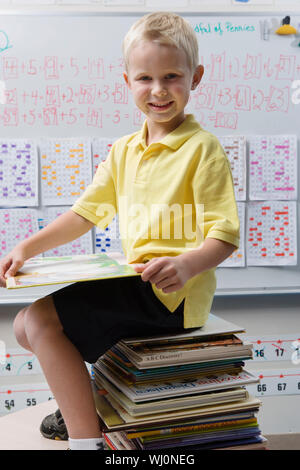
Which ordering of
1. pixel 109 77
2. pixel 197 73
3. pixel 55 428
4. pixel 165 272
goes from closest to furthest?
pixel 165 272 → pixel 197 73 → pixel 55 428 → pixel 109 77

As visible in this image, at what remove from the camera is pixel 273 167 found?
1.96 metres

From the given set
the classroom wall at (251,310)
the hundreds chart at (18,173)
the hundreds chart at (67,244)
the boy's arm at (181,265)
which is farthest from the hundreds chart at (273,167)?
the boy's arm at (181,265)

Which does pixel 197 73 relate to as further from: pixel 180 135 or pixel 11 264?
pixel 11 264

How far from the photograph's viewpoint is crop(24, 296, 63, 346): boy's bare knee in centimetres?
101

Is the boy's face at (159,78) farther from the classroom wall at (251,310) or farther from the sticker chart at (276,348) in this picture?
the sticker chart at (276,348)

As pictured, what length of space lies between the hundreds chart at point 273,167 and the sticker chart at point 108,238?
1.70ft

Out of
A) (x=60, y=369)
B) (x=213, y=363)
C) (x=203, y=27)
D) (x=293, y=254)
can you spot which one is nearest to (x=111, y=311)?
(x=60, y=369)

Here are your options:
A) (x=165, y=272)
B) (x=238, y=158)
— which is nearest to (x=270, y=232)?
(x=238, y=158)

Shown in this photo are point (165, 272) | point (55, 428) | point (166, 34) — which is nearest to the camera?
point (165, 272)

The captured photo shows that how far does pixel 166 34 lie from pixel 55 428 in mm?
887

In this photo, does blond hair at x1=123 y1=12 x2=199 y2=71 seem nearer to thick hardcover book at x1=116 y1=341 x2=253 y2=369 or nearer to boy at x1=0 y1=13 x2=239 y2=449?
boy at x1=0 y1=13 x2=239 y2=449

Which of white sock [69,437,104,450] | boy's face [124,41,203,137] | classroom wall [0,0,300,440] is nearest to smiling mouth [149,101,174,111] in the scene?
boy's face [124,41,203,137]

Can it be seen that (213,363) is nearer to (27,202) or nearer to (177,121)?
(177,121)

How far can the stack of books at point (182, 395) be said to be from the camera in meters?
1.01
